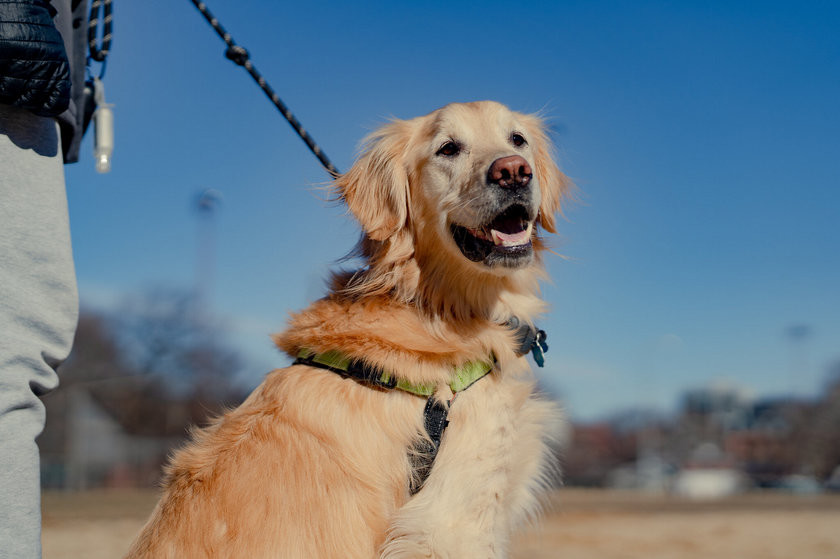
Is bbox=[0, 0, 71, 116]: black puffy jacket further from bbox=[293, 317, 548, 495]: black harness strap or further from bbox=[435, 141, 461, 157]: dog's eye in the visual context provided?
bbox=[435, 141, 461, 157]: dog's eye

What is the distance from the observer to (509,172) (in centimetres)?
312

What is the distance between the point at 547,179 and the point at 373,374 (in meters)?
1.64

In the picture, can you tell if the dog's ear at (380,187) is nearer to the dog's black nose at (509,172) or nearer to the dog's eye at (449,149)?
the dog's eye at (449,149)

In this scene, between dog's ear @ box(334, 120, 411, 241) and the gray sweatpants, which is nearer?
the gray sweatpants

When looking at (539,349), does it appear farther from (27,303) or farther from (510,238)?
(27,303)

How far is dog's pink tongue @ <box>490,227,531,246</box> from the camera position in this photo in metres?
3.20

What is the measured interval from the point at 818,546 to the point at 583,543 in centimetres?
327

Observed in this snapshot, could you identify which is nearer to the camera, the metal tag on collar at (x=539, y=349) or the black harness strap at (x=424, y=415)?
the black harness strap at (x=424, y=415)

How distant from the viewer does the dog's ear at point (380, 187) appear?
11.1ft

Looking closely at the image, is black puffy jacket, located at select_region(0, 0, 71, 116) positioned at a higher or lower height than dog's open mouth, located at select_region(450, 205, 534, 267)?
lower

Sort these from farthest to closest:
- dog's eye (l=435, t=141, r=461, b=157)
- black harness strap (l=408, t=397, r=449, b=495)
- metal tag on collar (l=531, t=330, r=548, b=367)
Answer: dog's eye (l=435, t=141, r=461, b=157), metal tag on collar (l=531, t=330, r=548, b=367), black harness strap (l=408, t=397, r=449, b=495)

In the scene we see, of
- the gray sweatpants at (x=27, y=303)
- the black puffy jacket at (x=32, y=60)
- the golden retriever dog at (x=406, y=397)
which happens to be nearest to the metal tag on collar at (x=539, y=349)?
the golden retriever dog at (x=406, y=397)

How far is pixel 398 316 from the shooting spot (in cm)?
308

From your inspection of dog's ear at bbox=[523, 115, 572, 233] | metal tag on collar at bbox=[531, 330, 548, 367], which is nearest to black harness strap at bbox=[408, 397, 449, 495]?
metal tag on collar at bbox=[531, 330, 548, 367]
